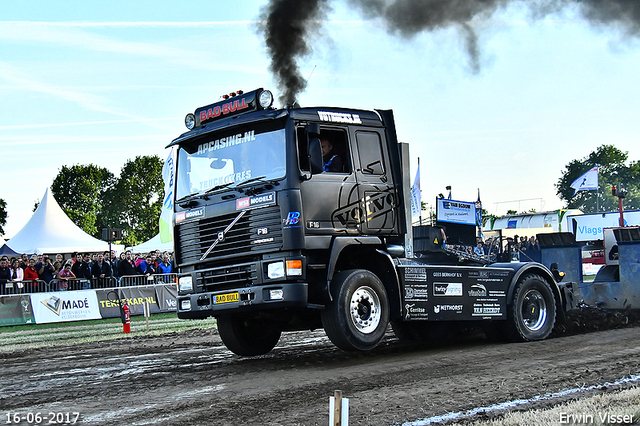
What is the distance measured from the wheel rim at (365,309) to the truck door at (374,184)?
805 millimetres

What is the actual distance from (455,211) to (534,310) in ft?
6.47

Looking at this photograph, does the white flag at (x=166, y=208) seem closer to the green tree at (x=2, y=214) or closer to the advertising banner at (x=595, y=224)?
the advertising banner at (x=595, y=224)

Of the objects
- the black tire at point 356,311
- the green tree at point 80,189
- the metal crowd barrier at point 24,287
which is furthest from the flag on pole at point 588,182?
the green tree at point 80,189

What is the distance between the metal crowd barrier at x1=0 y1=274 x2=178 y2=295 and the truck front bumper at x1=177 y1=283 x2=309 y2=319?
41.5ft

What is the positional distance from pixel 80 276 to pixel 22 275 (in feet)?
5.37

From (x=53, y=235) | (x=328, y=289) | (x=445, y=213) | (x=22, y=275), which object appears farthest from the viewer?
(x=53, y=235)

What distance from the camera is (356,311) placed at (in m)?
8.43

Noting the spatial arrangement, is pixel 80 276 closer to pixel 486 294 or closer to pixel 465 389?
pixel 486 294

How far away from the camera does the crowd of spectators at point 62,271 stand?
Answer: 64.5 ft

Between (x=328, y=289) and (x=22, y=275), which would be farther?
(x=22, y=275)

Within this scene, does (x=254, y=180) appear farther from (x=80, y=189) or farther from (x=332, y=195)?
(x=80, y=189)

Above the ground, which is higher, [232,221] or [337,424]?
[232,221]

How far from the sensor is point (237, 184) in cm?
859

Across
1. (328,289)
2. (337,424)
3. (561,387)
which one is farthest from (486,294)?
(337,424)
